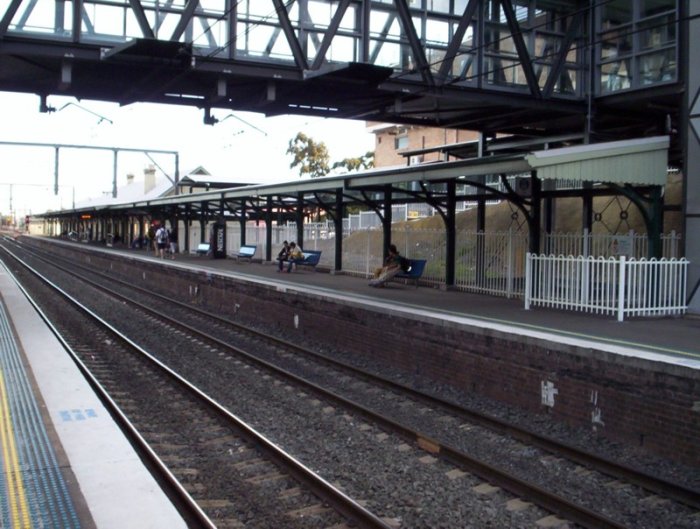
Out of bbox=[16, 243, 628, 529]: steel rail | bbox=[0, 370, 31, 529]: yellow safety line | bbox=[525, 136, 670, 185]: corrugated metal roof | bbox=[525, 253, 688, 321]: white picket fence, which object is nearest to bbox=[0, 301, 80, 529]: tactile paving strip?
bbox=[0, 370, 31, 529]: yellow safety line

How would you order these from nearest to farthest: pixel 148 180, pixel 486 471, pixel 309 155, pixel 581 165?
pixel 486 471 → pixel 581 165 → pixel 309 155 → pixel 148 180

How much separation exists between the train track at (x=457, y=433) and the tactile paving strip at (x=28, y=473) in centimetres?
362

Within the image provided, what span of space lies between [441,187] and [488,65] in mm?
10460

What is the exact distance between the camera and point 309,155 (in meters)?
62.6

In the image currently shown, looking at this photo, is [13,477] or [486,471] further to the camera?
[486,471]

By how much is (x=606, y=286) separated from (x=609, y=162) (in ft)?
7.45

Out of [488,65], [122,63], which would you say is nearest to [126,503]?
[122,63]

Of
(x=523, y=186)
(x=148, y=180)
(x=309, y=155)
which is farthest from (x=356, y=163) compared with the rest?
(x=523, y=186)

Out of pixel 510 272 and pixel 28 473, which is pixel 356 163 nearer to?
pixel 510 272

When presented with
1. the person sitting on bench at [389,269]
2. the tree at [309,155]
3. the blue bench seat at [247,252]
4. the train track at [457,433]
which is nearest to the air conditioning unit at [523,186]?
the person sitting on bench at [389,269]

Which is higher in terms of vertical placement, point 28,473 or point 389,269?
point 389,269

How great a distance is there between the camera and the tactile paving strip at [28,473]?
4918mm

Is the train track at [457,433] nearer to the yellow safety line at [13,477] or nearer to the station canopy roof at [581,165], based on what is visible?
the yellow safety line at [13,477]

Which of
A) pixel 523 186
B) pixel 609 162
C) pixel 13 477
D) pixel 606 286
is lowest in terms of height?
pixel 13 477
